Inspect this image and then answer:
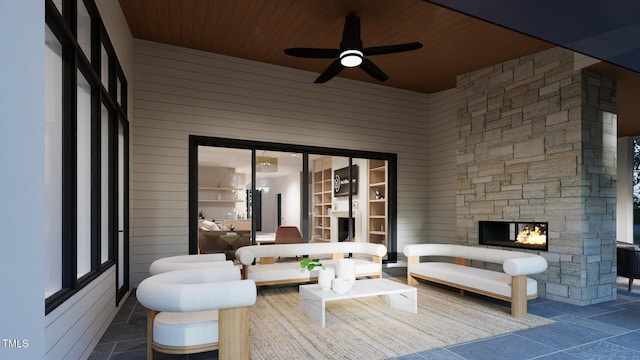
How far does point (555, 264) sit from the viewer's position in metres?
4.93

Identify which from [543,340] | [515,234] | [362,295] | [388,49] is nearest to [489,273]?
[515,234]

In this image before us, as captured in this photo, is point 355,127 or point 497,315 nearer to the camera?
point 497,315

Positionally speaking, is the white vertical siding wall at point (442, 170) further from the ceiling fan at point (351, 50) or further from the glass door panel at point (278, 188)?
the ceiling fan at point (351, 50)

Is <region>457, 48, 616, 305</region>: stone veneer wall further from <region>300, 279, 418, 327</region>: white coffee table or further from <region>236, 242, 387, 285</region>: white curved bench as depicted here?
<region>300, 279, 418, 327</region>: white coffee table

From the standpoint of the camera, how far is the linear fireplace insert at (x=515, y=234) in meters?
5.22

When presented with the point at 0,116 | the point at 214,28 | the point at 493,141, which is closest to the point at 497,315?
the point at 493,141

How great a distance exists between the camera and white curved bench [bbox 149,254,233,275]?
3.52 metres

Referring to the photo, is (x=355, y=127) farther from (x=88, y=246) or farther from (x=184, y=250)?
(x=88, y=246)

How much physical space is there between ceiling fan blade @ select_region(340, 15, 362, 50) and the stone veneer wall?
2767 millimetres

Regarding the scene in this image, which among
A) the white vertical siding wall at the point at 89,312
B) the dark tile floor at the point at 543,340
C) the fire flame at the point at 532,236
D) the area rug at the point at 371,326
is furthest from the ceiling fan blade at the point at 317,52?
the fire flame at the point at 532,236

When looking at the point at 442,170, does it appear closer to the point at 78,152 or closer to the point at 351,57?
the point at 351,57

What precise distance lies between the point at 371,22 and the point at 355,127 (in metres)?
2.47

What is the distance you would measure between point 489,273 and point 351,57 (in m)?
3.17

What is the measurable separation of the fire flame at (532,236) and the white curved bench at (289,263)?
6.54 ft
